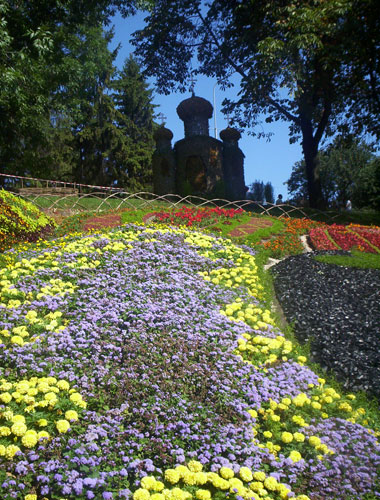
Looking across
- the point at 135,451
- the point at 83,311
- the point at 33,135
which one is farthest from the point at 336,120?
the point at 135,451

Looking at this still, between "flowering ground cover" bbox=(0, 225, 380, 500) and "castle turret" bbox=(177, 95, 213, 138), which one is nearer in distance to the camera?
"flowering ground cover" bbox=(0, 225, 380, 500)

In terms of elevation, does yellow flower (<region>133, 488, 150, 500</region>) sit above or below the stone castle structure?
below

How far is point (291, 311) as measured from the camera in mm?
6977

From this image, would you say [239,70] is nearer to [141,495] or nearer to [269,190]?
[141,495]

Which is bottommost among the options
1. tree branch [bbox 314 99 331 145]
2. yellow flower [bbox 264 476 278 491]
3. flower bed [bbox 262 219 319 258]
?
yellow flower [bbox 264 476 278 491]

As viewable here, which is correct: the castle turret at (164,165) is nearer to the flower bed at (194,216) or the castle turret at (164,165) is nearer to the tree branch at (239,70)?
the tree branch at (239,70)

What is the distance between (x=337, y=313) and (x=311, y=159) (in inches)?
671

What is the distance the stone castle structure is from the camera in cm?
2578

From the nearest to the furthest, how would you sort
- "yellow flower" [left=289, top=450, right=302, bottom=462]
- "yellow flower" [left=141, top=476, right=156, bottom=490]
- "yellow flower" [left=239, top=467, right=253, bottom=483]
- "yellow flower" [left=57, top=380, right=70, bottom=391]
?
"yellow flower" [left=141, top=476, right=156, bottom=490], "yellow flower" [left=239, top=467, right=253, bottom=483], "yellow flower" [left=289, top=450, right=302, bottom=462], "yellow flower" [left=57, top=380, right=70, bottom=391]

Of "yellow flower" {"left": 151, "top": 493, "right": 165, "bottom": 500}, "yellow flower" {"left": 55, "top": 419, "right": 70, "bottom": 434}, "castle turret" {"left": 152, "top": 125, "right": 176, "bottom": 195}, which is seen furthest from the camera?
"castle turret" {"left": 152, "top": 125, "right": 176, "bottom": 195}

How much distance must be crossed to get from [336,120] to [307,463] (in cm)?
2237

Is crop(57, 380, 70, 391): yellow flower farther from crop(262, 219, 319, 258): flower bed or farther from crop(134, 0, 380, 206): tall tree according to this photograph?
crop(134, 0, 380, 206): tall tree

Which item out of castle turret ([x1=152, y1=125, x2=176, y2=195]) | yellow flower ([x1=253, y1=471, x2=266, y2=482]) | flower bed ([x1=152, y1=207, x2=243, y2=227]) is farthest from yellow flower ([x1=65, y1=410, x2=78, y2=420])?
castle turret ([x1=152, y1=125, x2=176, y2=195])

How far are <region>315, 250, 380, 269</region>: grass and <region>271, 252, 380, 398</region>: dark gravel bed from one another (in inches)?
10.6
